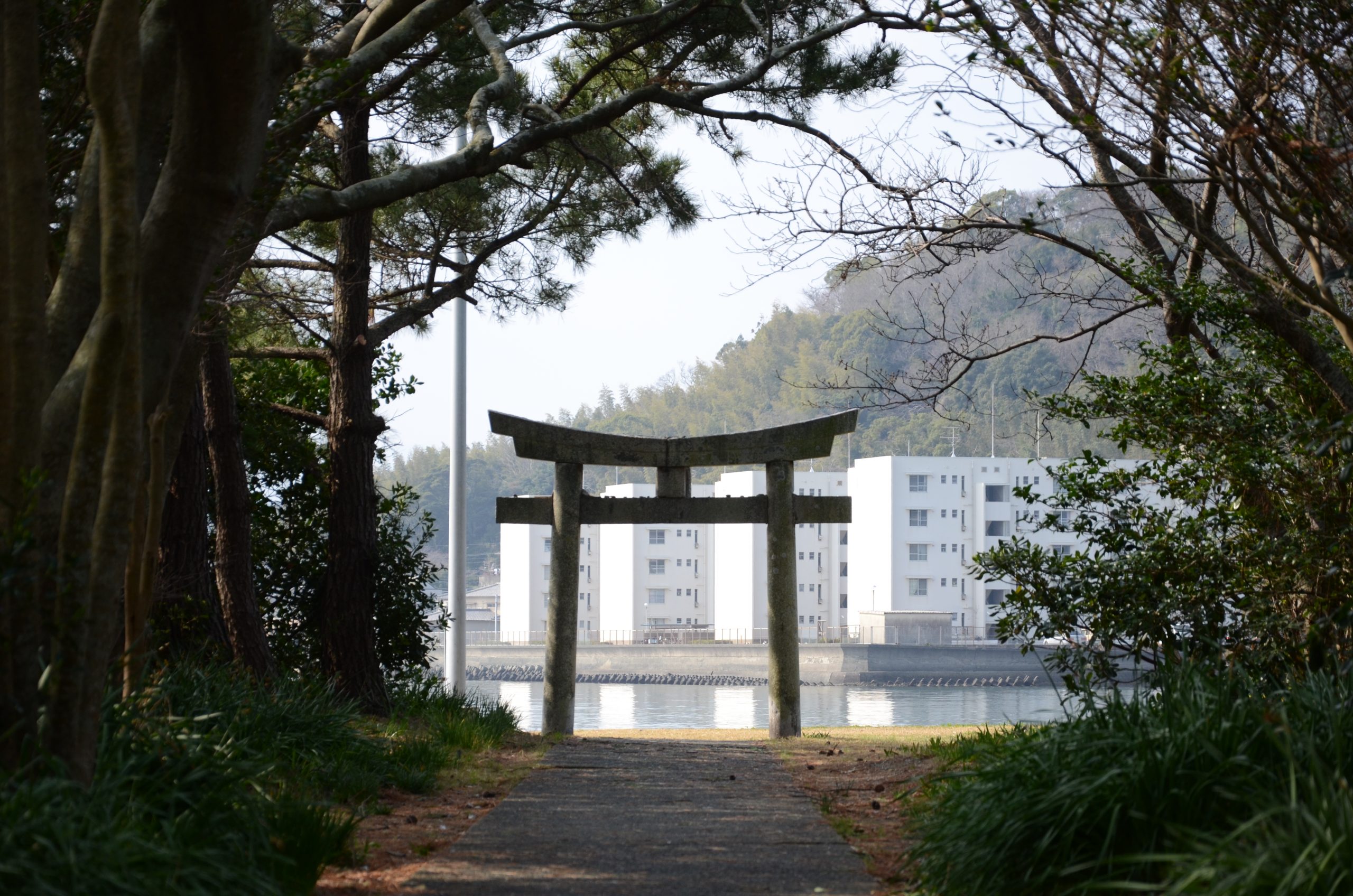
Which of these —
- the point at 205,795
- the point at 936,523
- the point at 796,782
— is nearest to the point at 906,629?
the point at 936,523

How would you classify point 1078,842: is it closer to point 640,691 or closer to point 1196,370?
point 1196,370

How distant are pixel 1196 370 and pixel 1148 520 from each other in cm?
73

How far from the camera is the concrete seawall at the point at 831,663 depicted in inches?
1868

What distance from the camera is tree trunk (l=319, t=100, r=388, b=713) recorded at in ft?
28.2

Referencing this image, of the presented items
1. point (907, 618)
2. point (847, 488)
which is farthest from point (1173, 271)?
point (847, 488)

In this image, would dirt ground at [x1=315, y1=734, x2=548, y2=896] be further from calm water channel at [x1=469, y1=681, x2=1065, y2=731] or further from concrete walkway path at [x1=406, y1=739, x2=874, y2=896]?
calm water channel at [x1=469, y1=681, x2=1065, y2=731]

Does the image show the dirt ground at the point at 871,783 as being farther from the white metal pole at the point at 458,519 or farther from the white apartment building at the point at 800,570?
the white apartment building at the point at 800,570

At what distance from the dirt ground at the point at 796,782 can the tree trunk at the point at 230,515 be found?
5.96 feet

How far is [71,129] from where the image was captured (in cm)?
482

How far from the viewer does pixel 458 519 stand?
44.2 feet

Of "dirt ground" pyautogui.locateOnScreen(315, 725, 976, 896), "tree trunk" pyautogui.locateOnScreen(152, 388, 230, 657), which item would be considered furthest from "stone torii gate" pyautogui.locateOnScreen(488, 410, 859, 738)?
"tree trunk" pyautogui.locateOnScreen(152, 388, 230, 657)

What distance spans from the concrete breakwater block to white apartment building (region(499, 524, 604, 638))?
5021 mm

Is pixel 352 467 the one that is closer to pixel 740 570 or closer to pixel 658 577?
pixel 740 570

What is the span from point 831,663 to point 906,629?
15.2ft
